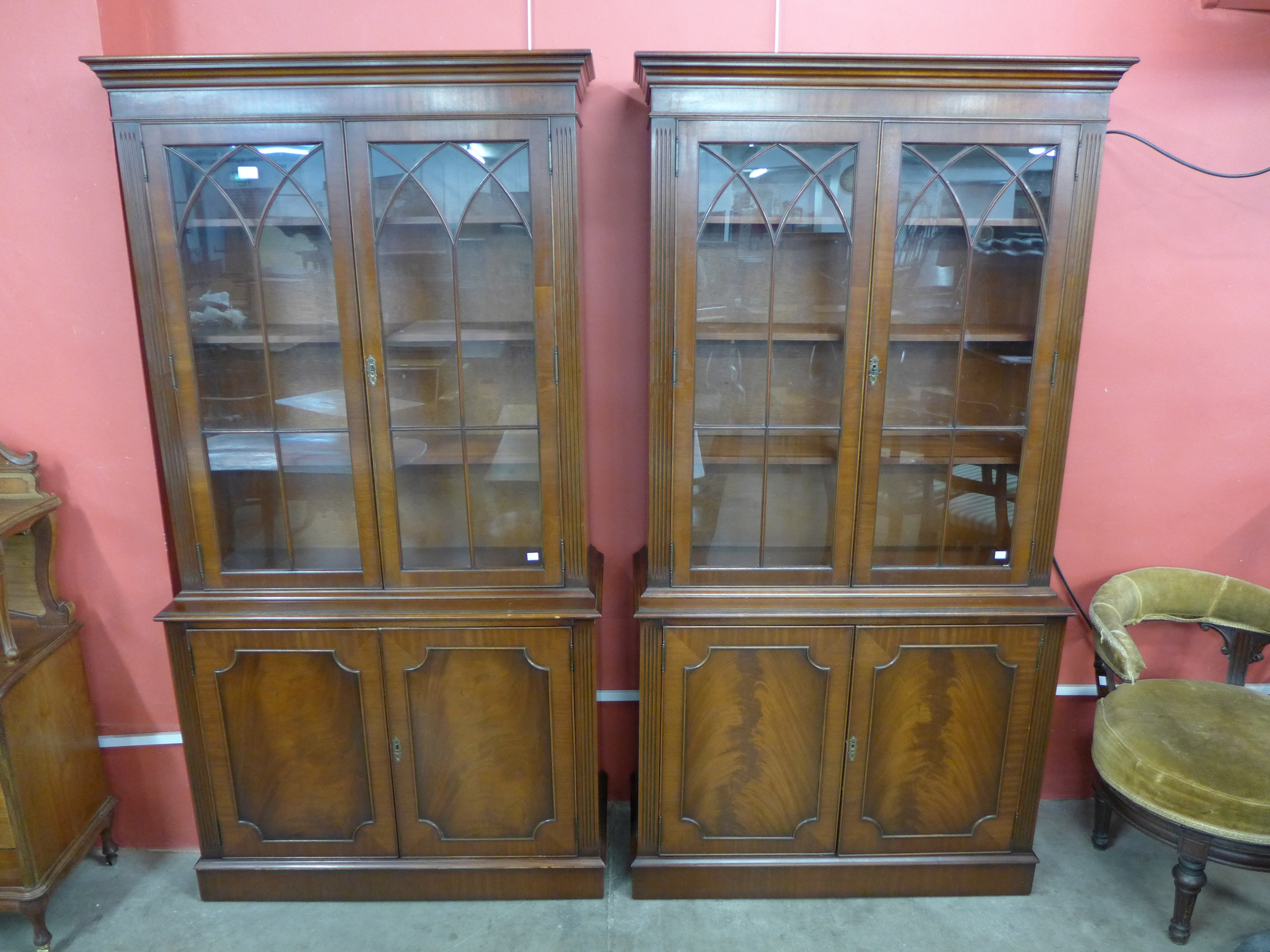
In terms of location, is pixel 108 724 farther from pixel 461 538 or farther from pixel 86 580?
pixel 461 538

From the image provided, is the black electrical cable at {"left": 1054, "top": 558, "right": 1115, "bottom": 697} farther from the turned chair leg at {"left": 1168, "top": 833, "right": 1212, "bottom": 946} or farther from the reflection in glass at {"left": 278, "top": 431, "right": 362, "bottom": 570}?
the reflection in glass at {"left": 278, "top": 431, "right": 362, "bottom": 570}

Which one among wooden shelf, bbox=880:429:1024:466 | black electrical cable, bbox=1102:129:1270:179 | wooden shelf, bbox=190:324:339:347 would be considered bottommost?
wooden shelf, bbox=880:429:1024:466

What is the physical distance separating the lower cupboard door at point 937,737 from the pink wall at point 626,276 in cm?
60

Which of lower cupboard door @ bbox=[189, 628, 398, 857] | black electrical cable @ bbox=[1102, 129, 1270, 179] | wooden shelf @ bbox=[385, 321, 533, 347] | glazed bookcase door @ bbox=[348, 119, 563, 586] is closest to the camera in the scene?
glazed bookcase door @ bbox=[348, 119, 563, 586]

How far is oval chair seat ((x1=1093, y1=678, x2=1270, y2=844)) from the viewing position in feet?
6.10

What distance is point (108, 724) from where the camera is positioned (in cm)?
227

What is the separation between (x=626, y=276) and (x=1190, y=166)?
1545 mm

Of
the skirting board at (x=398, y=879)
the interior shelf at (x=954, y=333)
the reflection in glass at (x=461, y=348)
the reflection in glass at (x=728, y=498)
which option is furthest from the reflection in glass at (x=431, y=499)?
the interior shelf at (x=954, y=333)

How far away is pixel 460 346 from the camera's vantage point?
1898 mm

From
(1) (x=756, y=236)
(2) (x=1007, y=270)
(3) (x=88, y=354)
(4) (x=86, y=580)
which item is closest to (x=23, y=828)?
(4) (x=86, y=580)

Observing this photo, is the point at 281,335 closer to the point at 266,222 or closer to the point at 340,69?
the point at 266,222

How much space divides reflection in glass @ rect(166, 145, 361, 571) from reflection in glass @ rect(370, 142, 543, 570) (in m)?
0.15

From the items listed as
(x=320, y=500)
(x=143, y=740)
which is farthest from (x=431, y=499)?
(x=143, y=740)

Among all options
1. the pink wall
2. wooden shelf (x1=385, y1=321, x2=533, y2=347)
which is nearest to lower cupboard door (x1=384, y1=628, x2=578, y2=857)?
the pink wall
